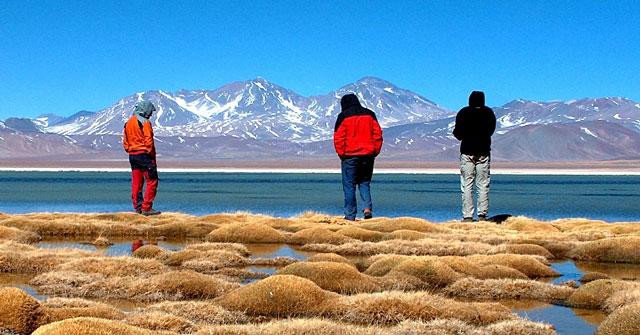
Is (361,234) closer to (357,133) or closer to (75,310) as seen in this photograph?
(357,133)

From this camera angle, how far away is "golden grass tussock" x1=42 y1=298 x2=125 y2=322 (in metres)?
11.1

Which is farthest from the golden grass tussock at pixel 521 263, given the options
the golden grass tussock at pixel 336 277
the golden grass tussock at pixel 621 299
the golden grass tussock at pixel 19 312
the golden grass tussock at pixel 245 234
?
the golden grass tussock at pixel 19 312

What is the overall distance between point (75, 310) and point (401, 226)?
15.2m

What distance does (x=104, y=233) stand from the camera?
25047mm

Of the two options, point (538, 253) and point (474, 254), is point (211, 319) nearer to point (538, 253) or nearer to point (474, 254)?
point (474, 254)

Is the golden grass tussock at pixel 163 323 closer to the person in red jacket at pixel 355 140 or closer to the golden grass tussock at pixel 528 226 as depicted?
the person in red jacket at pixel 355 140

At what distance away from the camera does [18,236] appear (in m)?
22.6

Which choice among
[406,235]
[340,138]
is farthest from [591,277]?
[340,138]

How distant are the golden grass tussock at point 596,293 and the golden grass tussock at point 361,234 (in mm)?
9351

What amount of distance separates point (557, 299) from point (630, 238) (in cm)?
751

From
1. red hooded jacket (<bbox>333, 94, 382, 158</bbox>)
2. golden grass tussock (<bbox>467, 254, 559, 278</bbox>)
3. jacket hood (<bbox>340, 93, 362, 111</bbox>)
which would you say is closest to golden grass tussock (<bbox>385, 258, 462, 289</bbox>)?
golden grass tussock (<bbox>467, 254, 559, 278</bbox>)

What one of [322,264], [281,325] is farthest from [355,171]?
[281,325]

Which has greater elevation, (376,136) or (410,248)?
(376,136)

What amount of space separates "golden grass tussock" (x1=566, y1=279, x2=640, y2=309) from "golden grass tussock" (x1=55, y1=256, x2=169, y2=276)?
24.9 feet
